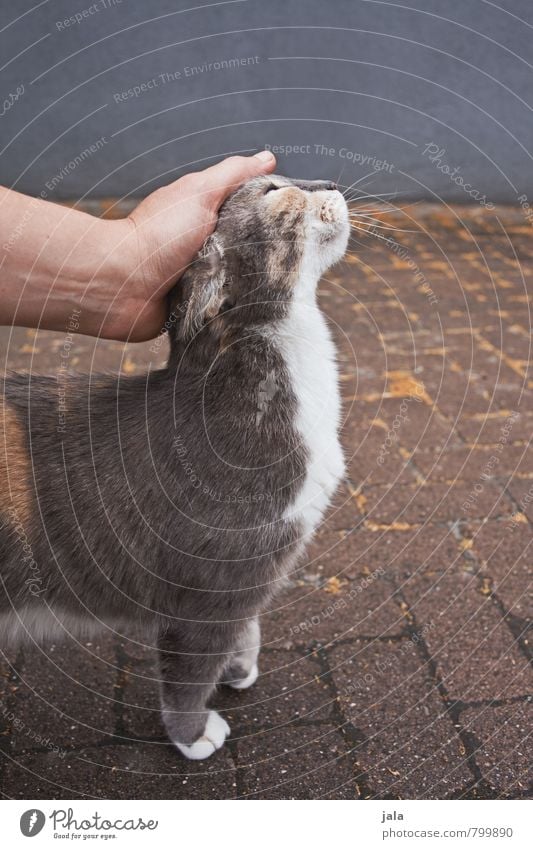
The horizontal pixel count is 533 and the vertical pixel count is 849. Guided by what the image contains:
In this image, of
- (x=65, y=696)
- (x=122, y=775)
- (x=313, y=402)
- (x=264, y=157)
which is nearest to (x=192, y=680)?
(x=122, y=775)

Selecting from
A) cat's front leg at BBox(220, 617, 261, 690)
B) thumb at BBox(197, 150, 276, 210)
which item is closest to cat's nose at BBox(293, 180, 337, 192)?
thumb at BBox(197, 150, 276, 210)

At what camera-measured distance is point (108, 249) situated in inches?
97.0

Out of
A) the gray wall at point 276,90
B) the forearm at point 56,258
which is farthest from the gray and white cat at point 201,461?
the gray wall at point 276,90

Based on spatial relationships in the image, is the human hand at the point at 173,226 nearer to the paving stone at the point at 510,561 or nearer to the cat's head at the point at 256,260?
the cat's head at the point at 256,260

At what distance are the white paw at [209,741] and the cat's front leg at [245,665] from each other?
175 mm

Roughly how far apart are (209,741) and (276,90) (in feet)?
18.7

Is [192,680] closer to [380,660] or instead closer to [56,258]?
[380,660]

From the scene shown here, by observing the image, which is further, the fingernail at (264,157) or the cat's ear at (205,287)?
the fingernail at (264,157)

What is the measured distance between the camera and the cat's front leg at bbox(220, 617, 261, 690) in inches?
113

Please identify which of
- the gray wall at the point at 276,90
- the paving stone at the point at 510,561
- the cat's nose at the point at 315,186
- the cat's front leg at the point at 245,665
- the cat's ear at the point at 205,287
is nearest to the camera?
the cat's ear at the point at 205,287

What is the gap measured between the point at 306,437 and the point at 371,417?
81.2 inches

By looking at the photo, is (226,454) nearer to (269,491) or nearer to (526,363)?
(269,491)

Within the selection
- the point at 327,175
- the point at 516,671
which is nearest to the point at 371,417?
the point at 516,671

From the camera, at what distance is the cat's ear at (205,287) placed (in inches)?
91.3
